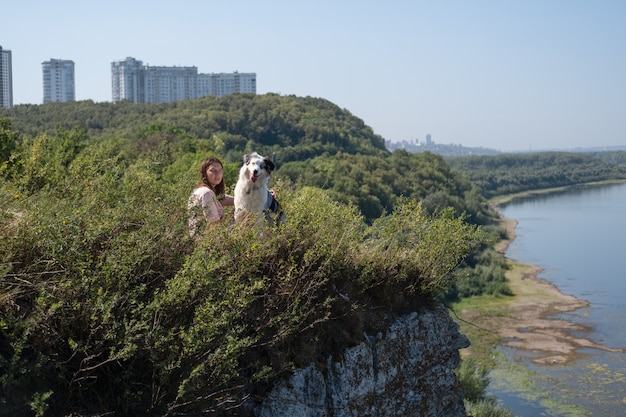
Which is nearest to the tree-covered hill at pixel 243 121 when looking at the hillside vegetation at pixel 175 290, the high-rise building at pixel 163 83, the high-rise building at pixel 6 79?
the high-rise building at pixel 6 79

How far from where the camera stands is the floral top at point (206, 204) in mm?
5691

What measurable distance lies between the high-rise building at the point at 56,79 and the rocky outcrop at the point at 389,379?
112454mm

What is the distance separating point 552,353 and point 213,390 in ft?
81.4

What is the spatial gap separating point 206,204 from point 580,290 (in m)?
37.1

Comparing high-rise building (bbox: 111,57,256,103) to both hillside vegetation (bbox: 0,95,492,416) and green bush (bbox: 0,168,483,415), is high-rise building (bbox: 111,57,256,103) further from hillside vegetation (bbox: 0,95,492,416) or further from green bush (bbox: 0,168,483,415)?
green bush (bbox: 0,168,483,415)

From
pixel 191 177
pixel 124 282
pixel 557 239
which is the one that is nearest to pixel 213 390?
pixel 124 282

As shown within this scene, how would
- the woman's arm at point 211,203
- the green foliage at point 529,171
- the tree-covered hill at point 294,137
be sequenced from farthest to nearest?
the green foliage at point 529,171, the tree-covered hill at point 294,137, the woman's arm at point 211,203

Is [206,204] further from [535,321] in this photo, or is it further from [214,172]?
[535,321]

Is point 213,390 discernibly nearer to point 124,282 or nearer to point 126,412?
point 126,412

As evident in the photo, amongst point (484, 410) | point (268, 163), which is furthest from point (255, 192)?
point (484, 410)

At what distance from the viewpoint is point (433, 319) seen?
23.8 ft

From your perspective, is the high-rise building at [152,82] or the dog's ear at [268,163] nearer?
the dog's ear at [268,163]

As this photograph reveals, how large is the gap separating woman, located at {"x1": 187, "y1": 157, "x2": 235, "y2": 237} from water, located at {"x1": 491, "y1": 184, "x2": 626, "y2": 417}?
1625cm

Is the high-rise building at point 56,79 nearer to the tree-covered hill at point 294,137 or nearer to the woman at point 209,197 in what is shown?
the tree-covered hill at point 294,137
